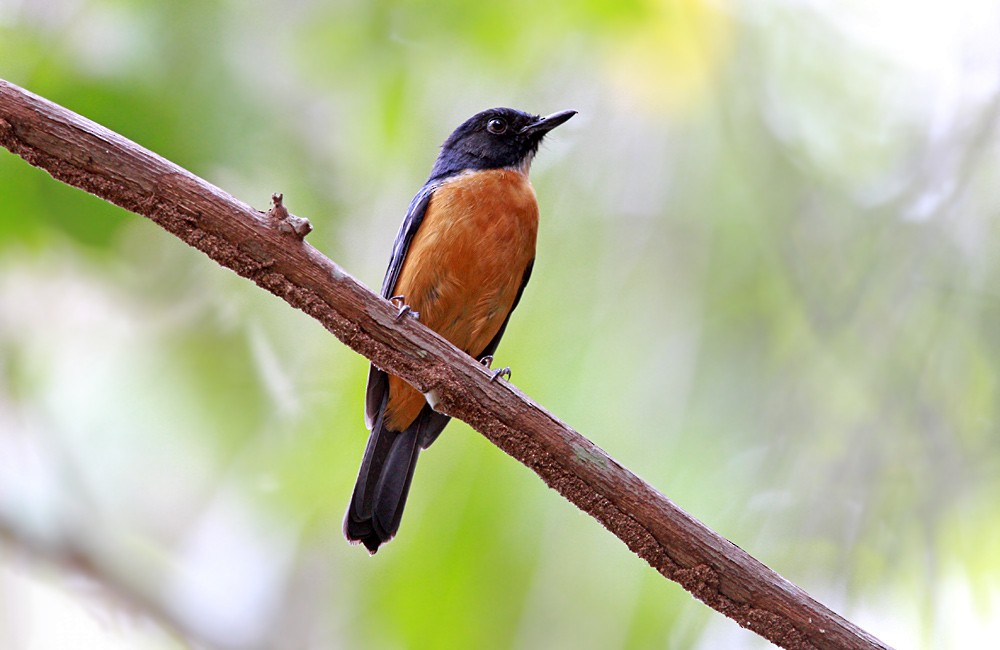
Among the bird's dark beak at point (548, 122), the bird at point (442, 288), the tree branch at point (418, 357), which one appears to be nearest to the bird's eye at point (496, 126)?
the bird's dark beak at point (548, 122)

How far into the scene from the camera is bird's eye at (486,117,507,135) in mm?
4605

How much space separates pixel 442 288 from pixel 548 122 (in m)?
0.99

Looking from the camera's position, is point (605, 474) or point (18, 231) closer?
point (605, 474)

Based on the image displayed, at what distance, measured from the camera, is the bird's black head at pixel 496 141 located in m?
4.47

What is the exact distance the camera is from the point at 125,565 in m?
4.06

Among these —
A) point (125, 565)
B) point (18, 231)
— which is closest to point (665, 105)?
point (18, 231)

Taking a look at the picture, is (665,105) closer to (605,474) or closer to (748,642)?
(605,474)

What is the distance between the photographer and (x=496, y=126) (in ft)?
15.2

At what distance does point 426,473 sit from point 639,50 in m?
1.85

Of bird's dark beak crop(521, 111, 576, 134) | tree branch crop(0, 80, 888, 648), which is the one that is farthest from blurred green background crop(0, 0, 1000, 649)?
tree branch crop(0, 80, 888, 648)

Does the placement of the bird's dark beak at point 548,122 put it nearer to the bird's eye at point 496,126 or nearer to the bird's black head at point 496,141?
the bird's black head at point 496,141

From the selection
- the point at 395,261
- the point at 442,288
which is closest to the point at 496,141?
the point at 395,261

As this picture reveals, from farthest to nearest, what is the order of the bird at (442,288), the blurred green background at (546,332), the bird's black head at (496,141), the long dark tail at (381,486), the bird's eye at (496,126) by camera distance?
1. the bird's eye at (496,126)
2. the bird's black head at (496,141)
3. the bird at (442,288)
4. the long dark tail at (381,486)
5. the blurred green background at (546,332)

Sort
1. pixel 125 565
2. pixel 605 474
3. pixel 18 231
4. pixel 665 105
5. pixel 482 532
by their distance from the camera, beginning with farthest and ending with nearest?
pixel 125 565 < pixel 665 105 < pixel 18 231 < pixel 482 532 < pixel 605 474
